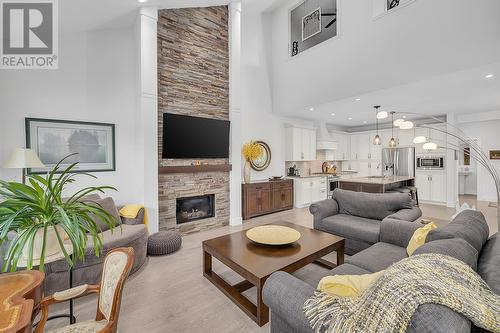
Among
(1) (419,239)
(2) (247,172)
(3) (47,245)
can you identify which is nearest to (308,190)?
(2) (247,172)

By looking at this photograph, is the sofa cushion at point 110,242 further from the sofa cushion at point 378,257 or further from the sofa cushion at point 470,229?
the sofa cushion at point 470,229

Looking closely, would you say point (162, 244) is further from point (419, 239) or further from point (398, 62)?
point (398, 62)

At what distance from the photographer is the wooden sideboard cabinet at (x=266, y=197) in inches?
205

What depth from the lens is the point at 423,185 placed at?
6707 millimetres

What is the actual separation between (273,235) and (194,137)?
2547 millimetres

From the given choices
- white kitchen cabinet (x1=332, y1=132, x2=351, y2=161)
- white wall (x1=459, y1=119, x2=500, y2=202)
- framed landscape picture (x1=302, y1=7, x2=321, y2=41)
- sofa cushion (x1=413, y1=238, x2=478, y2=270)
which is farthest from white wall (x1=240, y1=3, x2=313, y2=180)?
white wall (x1=459, y1=119, x2=500, y2=202)

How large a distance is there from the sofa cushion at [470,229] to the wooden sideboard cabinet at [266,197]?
3.70 meters

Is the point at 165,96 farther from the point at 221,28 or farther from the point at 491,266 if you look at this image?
the point at 491,266

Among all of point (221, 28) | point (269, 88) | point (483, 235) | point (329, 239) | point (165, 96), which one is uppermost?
point (221, 28)

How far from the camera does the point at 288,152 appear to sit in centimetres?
651

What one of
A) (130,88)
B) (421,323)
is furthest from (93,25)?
(421,323)

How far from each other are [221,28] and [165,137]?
269 cm

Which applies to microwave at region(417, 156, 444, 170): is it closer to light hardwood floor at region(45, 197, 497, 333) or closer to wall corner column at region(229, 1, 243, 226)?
light hardwood floor at region(45, 197, 497, 333)

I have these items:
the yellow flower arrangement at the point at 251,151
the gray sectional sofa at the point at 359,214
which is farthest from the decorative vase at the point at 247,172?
the gray sectional sofa at the point at 359,214
